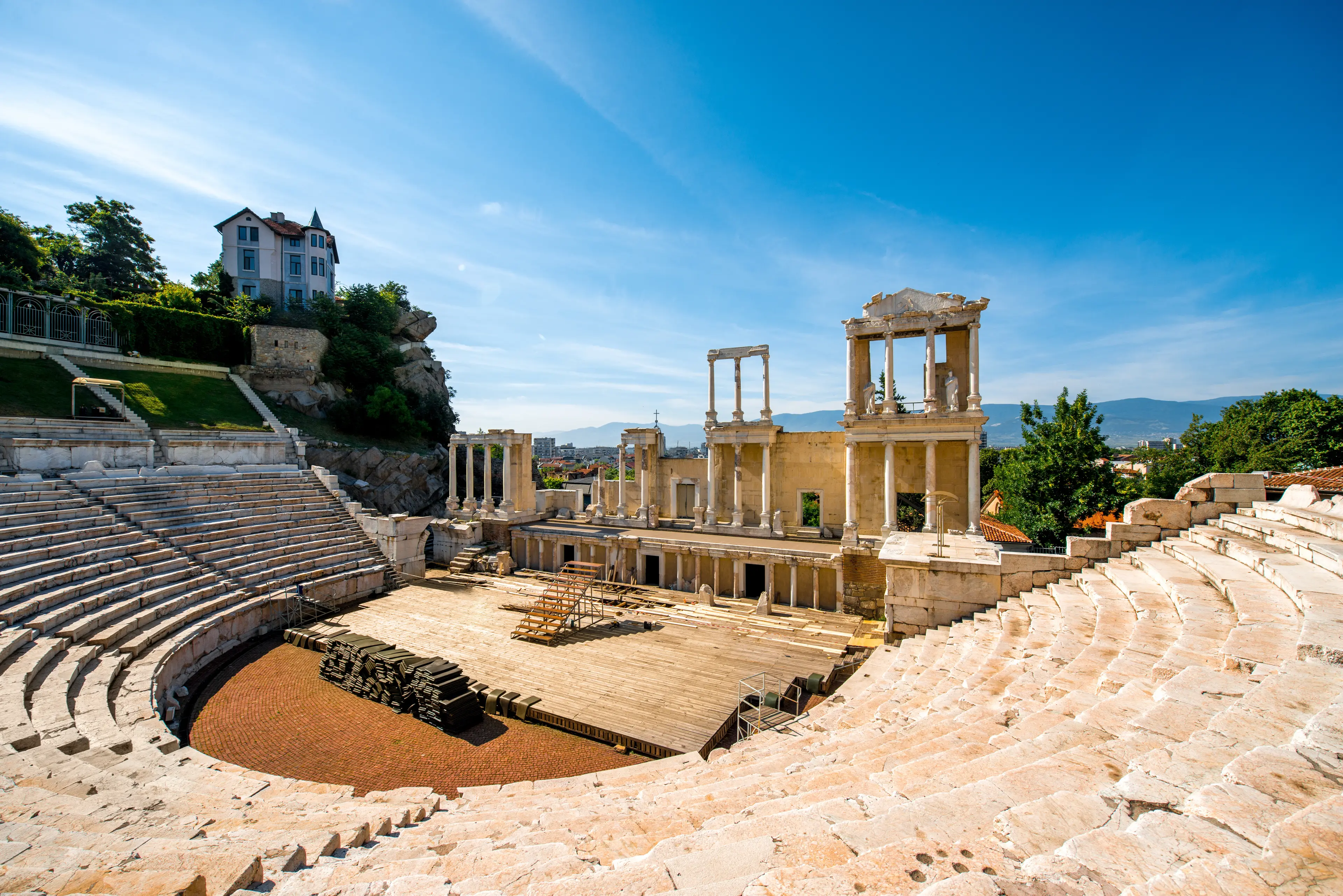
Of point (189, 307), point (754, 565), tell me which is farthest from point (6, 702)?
point (189, 307)

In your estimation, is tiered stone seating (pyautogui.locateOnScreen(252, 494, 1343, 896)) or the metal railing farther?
the metal railing

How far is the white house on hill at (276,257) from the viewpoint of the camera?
46188 mm

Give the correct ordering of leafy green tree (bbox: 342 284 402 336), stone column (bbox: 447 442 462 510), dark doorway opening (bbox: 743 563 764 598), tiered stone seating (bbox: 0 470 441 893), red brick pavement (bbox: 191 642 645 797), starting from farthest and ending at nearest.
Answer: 1. leafy green tree (bbox: 342 284 402 336)
2. stone column (bbox: 447 442 462 510)
3. dark doorway opening (bbox: 743 563 764 598)
4. red brick pavement (bbox: 191 642 645 797)
5. tiered stone seating (bbox: 0 470 441 893)

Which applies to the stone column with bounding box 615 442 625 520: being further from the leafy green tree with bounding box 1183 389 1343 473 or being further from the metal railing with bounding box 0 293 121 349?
the metal railing with bounding box 0 293 121 349

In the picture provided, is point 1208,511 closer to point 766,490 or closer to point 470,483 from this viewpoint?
point 766,490

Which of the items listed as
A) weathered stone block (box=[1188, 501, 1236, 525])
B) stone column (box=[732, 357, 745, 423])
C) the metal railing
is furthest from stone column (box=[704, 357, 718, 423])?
the metal railing

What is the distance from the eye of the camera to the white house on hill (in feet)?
152

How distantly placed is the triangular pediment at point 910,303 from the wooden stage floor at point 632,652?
12.1 m

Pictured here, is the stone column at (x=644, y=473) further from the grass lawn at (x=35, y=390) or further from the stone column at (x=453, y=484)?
the grass lawn at (x=35, y=390)

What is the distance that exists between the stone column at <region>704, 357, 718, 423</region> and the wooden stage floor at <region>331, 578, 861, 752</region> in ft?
30.0

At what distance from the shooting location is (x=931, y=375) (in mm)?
20750

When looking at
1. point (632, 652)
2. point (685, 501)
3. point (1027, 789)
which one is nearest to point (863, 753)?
point (1027, 789)

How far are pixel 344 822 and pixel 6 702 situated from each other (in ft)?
24.9

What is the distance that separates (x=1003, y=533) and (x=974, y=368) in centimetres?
1270
